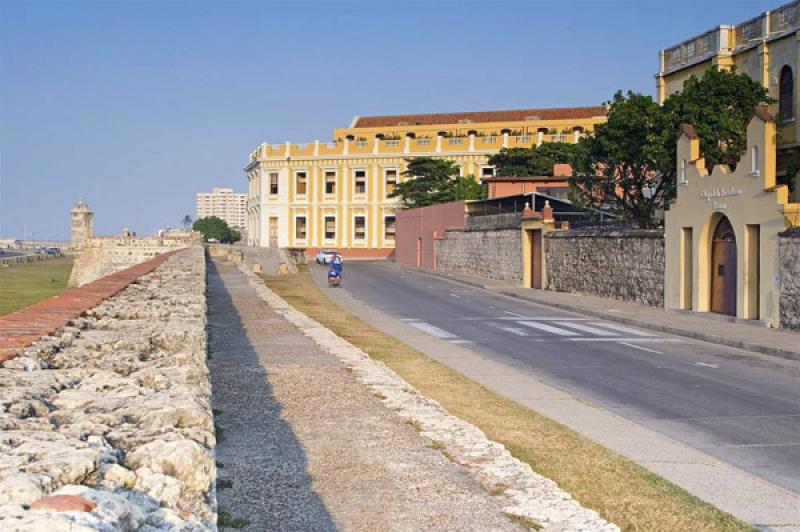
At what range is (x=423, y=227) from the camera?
223 ft

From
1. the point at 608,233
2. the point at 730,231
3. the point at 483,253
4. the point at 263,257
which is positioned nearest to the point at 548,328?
the point at 730,231

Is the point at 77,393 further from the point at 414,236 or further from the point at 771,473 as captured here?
the point at 414,236

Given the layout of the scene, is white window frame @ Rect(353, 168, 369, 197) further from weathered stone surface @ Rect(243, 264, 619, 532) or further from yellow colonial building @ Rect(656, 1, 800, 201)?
weathered stone surface @ Rect(243, 264, 619, 532)

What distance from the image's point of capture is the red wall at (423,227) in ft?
198

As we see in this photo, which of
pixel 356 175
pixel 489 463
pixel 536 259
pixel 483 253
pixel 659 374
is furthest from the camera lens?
pixel 356 175

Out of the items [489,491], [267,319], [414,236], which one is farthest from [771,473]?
Answer: [414,236]

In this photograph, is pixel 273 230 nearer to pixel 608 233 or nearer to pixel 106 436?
pixel 608 233

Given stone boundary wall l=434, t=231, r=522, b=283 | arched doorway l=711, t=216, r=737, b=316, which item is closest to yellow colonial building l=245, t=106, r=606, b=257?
stone boundary wall l=434, t=231, r=522, b=283

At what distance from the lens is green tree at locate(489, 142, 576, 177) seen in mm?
73688

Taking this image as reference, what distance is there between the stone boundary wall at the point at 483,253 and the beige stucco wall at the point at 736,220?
16020 millimetres

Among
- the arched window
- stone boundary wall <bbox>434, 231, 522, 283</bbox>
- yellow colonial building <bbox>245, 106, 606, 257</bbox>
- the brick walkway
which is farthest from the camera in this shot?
yellow colonial building <bbox>245, 106, 606, 257</bbox>

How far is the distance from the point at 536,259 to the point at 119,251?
25.5m

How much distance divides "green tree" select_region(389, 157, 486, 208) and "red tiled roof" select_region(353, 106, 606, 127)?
45.4 feet

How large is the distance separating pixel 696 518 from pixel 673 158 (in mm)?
29987
